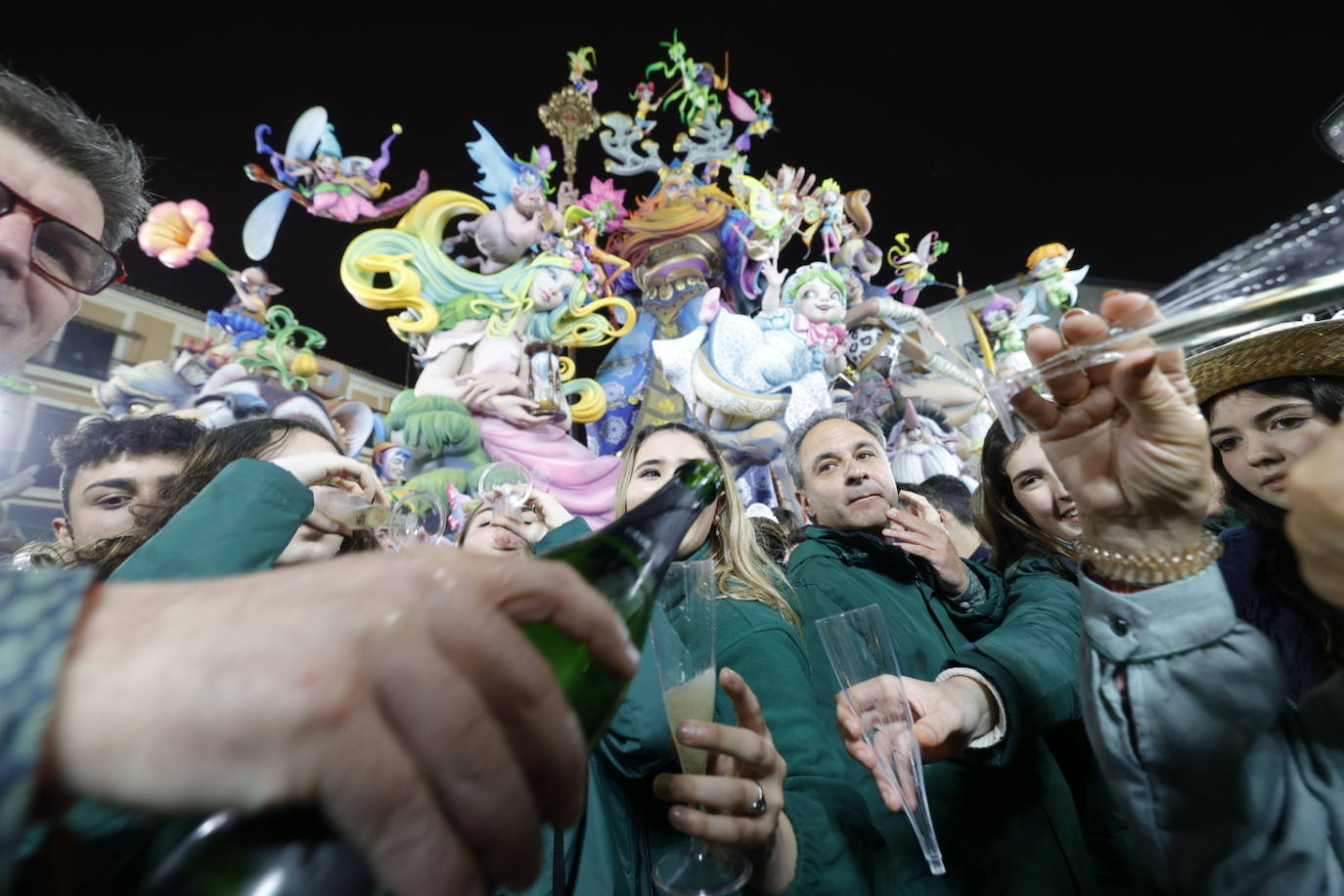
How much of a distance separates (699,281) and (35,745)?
5.44 m

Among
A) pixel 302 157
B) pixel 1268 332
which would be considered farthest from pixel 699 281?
pixel 1268 332

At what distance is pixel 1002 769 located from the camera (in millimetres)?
1031

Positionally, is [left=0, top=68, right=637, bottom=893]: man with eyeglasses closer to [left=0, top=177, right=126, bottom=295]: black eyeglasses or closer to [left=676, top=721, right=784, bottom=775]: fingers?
[left=676, top=721, right=784, bottom=775]: fingers

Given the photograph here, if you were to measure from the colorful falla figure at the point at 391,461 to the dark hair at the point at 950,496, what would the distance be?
123 inches

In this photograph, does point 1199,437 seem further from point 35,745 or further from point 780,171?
point 780,171

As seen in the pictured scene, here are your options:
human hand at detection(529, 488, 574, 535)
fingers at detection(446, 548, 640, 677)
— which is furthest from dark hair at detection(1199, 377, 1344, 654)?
human hand at detection(529, 488, 574, 535)

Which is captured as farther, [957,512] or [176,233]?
[176,233]

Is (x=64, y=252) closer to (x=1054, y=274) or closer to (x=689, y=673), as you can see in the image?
(x=689, y=673)

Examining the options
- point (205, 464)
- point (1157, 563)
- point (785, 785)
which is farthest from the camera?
point (205, 464)

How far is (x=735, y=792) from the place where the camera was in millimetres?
685

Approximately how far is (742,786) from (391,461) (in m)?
3.67

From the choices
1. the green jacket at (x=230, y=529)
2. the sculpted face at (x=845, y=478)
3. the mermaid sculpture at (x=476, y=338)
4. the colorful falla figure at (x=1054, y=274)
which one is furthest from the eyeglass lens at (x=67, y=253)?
the colorful falla figure at (x=1054, y=274)

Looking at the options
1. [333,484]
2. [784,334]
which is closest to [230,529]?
[333,484]

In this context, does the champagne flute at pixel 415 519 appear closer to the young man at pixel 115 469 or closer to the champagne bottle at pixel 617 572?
the young man at pixel 115 469
